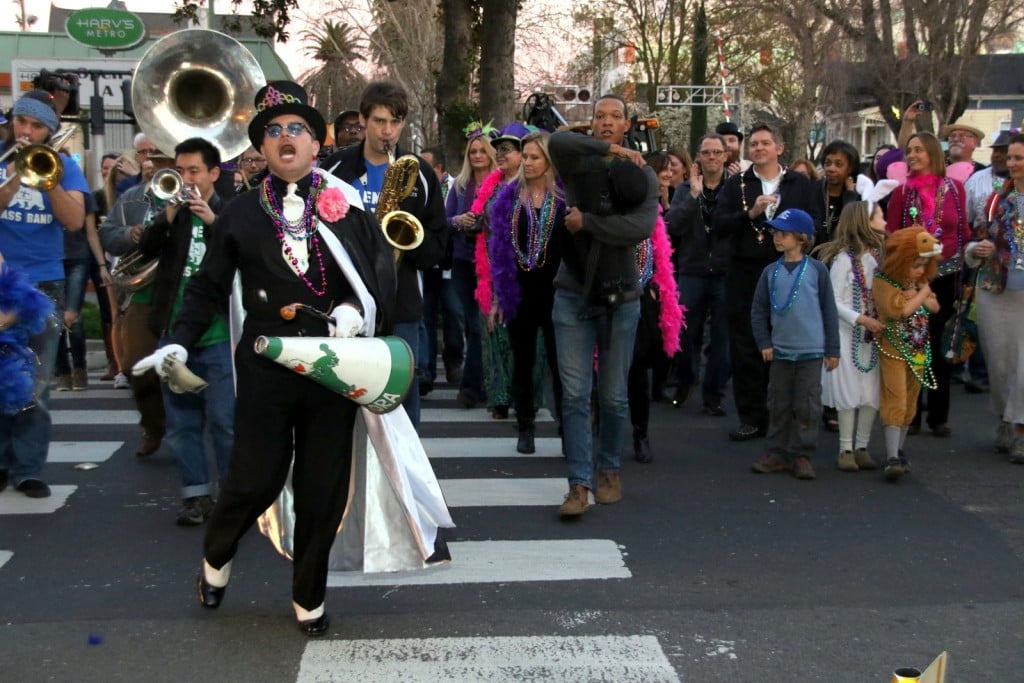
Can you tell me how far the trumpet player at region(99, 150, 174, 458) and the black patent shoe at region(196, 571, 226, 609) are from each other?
1936 millimetres

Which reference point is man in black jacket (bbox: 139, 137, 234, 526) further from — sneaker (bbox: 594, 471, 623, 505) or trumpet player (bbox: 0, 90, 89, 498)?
sneaker (bbox: 594, 471, 623, 505)

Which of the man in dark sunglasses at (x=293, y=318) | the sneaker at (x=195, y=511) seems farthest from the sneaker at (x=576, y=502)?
the man in dark sunglasses at (x=293, y=318)

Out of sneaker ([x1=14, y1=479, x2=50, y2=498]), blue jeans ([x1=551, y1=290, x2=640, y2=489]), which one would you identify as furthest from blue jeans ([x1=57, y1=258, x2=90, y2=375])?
blue jeans ([x1=551, y1=290, x2=640, y2=489])

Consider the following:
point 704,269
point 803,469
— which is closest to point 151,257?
point 803,469

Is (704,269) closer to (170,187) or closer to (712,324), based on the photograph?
(712,324)

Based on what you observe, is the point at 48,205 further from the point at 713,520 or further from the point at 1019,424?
the point at 1019,424

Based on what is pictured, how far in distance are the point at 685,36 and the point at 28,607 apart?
47.5 metres

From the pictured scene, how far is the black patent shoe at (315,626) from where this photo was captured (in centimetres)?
481

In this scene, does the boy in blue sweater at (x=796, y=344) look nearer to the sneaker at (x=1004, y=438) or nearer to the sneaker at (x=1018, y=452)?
the sneaker at (x=1018, y=452)

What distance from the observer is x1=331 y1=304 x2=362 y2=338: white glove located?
179 inches

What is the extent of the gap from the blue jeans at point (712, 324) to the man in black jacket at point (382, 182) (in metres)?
3.81

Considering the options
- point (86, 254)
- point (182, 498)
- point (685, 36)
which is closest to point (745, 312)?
point (182, 498)

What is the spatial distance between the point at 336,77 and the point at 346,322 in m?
54.9

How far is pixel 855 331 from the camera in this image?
789 cm
